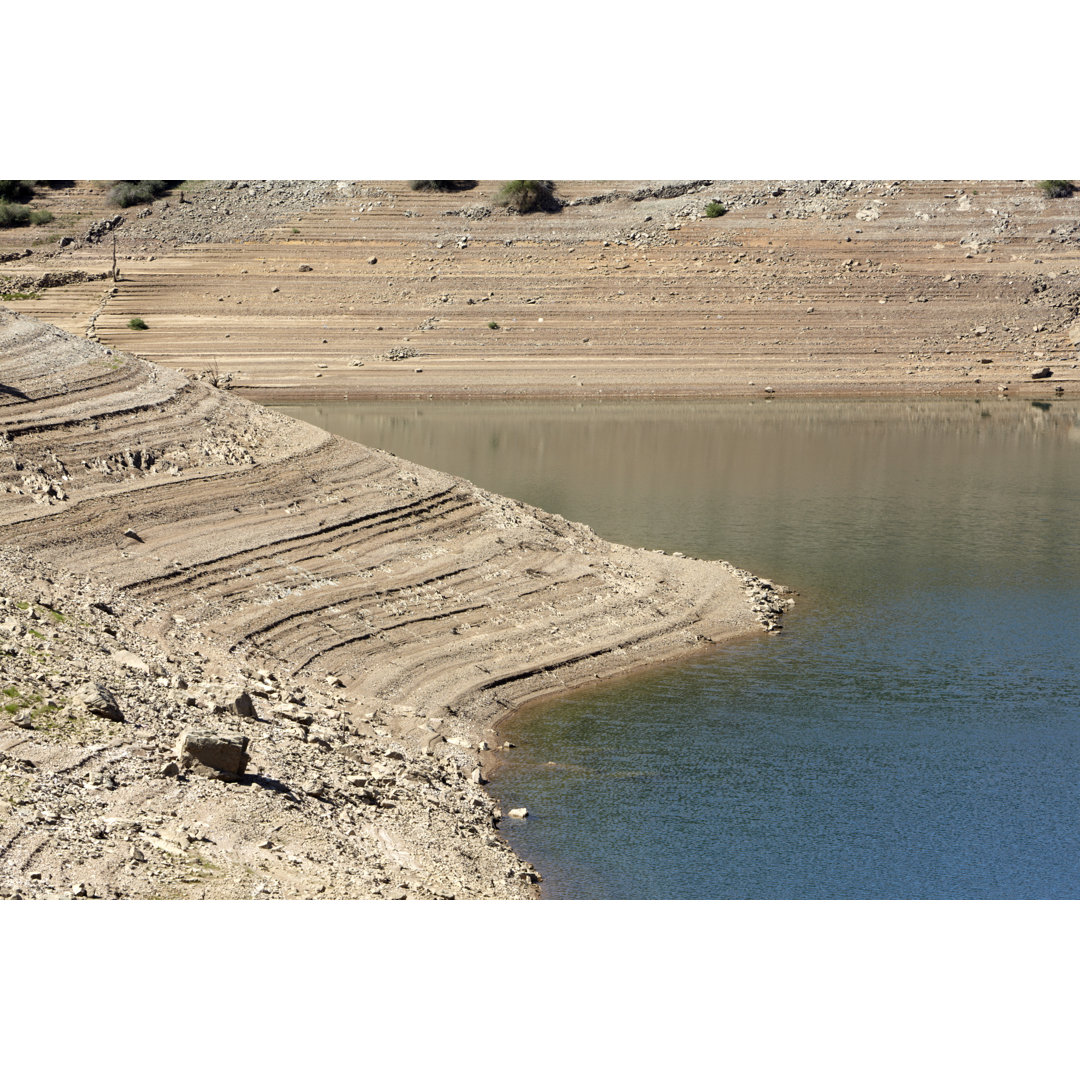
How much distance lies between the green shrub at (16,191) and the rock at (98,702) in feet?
225

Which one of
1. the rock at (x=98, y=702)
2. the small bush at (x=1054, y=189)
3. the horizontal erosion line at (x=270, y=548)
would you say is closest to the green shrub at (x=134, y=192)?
the small bush at (x=1054, y=189)

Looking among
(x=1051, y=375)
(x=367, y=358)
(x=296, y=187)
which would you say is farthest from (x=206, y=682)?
(x=296, y=187)

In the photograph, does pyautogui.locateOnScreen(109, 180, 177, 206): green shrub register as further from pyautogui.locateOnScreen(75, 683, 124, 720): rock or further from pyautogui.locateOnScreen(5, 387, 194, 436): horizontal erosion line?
pyautogui.locateOnScreen(75, 683, 124, 720): rock

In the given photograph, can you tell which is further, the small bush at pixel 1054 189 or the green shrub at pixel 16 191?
the green shrub at pixel 16 191

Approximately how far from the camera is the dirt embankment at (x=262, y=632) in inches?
637

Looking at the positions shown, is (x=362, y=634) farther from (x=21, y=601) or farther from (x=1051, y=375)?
(x=1051, y=375)

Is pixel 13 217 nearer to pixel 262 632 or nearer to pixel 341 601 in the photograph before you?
pixel 341 601

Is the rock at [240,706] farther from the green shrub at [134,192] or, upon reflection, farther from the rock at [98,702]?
the green shrub at [134,192]

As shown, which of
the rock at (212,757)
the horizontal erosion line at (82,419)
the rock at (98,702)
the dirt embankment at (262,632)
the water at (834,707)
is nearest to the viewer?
the dirt embankment at (262,632)

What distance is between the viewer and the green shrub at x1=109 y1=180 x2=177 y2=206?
255 ft

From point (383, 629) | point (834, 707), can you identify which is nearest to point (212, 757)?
point (383, 629)

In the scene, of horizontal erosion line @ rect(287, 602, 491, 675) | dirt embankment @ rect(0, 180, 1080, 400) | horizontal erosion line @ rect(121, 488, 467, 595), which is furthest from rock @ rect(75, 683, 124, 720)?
dirt embankment @ rect(0, 180, 1080, 400)

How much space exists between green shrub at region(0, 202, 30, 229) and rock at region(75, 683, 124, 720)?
6489 centimetres

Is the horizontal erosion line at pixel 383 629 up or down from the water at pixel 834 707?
up
